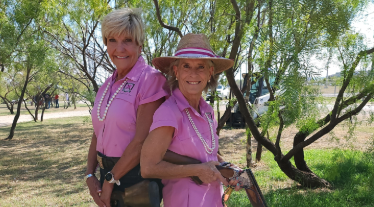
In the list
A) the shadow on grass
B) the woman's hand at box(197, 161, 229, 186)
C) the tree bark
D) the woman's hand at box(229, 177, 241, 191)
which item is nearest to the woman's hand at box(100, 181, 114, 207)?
the woman's hand at box(197, 161, 229, 186)

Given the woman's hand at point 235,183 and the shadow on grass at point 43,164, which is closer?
the woman's hand at point 235,183

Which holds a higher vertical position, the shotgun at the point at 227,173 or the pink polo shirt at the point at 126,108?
the pink polo shirt at the point at 126,108

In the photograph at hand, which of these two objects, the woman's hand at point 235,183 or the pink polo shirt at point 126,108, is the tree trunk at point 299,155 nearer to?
the woman's hand at point 235,183

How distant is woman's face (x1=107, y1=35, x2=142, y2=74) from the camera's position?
6.18ft

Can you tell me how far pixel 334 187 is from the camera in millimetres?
5023

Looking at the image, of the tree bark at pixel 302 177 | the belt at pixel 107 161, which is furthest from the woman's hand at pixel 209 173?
the tree bark at pixel 302 177

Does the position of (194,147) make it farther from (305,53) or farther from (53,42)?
(53,42)

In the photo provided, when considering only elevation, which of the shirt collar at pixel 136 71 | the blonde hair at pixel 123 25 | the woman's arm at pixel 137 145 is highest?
the blonde hair at pixel 123 25

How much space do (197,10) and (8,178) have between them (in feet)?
19.3

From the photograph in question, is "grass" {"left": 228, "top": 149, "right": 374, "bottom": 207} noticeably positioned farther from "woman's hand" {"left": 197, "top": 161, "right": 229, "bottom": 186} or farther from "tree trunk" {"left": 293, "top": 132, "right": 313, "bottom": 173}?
"woman's hand" {"left": 197, "top": 161, "right": 229, "bottom": 186}

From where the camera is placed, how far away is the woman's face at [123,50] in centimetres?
188

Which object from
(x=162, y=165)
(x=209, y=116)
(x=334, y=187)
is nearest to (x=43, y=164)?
(x=334, y=187)

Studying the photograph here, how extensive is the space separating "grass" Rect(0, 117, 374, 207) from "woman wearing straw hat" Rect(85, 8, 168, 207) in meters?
2.95

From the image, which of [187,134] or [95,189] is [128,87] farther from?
[95,189]
